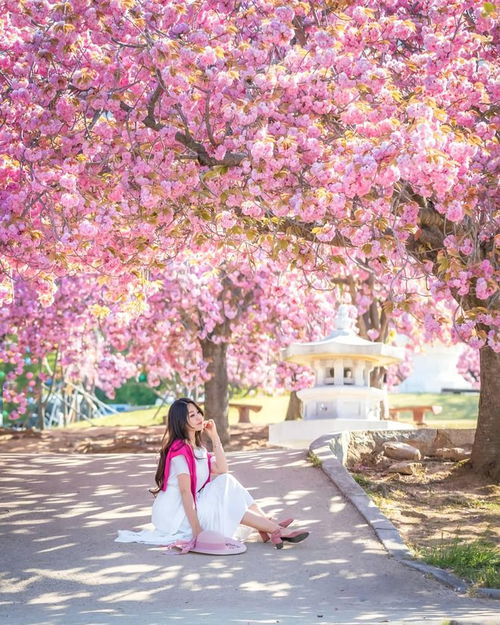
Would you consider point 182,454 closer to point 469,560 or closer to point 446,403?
point 469,560

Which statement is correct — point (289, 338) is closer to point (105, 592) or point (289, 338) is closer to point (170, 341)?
point (170, 341)

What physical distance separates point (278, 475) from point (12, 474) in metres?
3.23

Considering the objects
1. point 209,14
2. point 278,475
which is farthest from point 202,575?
point 209,14

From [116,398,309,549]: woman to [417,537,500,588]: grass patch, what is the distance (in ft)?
3.32

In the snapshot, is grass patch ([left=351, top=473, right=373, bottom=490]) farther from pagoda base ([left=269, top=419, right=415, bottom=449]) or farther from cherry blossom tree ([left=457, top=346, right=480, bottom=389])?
cherry blossom tree ([left=457, top=346, right=480, bottom=389])

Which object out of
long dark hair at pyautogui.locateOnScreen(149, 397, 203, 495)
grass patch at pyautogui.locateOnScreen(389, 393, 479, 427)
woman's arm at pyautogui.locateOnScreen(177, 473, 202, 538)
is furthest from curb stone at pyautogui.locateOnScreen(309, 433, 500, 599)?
grass patch at pyautogui.locateOnScreen(389, 393, 479, 427)

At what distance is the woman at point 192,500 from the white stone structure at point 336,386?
6471 mm

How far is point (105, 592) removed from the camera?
20.1 feet

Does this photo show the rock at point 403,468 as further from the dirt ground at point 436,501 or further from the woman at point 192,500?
the woman at point 192,500

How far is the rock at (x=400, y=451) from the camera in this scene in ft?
38.8

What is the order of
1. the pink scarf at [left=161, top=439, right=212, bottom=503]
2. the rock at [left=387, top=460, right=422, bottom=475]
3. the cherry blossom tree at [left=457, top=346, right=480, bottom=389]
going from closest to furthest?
the pink scarf at [left=161, top=439, right=212, bottom=503] < the rock at [left=387, top=460, right=422, bottom=475] < the cherry blossom tree at [left=457, top=346, right=480, bottom=389]

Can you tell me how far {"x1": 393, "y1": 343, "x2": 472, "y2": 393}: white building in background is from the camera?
126ft

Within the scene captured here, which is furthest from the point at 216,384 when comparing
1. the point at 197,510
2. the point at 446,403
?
the point at 446,403

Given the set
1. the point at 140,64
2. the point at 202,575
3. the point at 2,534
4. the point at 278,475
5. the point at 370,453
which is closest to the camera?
the point at 202,575
